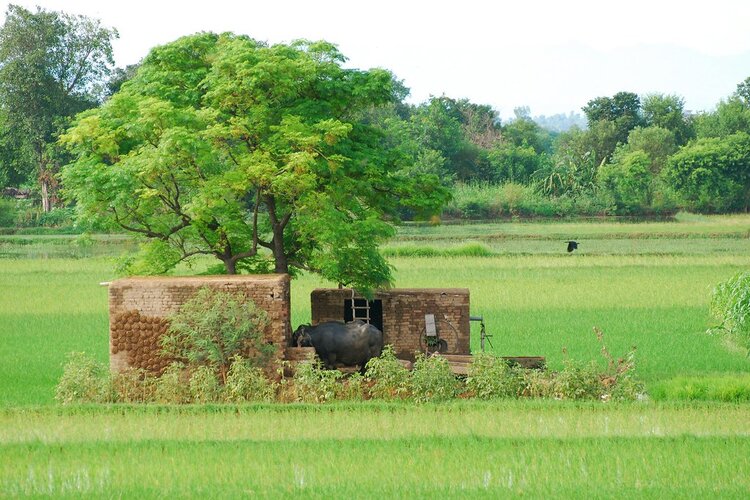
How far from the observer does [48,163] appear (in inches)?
2197

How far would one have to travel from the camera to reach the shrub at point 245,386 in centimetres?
1800

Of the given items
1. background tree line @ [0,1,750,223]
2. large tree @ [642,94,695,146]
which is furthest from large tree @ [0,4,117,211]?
large tree @ [642,94,695,146]

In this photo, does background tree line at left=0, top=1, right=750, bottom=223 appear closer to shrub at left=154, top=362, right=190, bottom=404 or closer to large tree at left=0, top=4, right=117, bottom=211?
large tree at left=0, top=4, right=117, bottom=211

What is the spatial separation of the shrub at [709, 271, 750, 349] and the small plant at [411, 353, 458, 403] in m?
4.89

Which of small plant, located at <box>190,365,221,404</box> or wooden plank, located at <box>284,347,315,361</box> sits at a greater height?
wooden plank, located at <box>284,347,315,361</box>

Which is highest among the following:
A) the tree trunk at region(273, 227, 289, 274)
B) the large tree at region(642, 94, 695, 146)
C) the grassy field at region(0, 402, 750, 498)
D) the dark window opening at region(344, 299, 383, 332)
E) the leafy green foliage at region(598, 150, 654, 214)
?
the large tree at region(642, 94, 695, 146)

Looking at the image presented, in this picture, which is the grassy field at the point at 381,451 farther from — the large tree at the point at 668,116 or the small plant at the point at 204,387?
the large tree at the point at 668,116

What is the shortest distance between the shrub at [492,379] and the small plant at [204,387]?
3.62 meters

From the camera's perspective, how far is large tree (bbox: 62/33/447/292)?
20.5 metres

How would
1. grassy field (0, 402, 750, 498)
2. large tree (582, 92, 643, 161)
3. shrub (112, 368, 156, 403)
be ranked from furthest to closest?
large tree (582, 92, 643, 161) < shrub (112, 368, 156, 403) < grassy field (0, 402, 750, 498)

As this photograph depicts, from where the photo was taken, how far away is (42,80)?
183 ft

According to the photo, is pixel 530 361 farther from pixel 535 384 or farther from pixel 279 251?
pixel 279 251

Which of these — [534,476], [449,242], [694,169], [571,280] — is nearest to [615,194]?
[694,169]

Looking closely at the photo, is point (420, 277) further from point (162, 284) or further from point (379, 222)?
point (162, 284)
